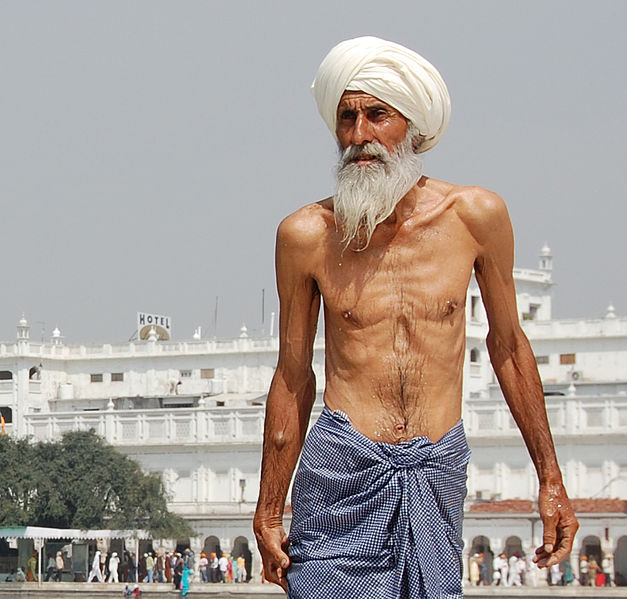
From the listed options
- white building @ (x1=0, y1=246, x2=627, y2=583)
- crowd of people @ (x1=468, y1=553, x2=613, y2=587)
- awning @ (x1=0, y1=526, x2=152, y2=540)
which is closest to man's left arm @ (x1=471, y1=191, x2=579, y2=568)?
white building @ (x1=0, y1=246, x2=627, y2=583)

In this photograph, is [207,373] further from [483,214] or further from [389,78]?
[389,78]

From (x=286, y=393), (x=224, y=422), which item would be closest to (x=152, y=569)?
(x=224, y=422)

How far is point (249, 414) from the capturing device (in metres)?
71.1

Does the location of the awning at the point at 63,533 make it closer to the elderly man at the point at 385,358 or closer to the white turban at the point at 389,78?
the elderly man at the point at 385,358

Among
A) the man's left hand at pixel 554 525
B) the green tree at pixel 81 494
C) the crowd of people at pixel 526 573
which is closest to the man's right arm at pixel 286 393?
the man's left hand at pixel 554 525

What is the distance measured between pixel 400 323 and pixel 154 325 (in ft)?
285

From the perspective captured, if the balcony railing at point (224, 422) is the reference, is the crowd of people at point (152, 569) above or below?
below

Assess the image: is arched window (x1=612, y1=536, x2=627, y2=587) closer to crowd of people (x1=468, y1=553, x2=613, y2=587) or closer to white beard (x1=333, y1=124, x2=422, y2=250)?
crowd of people (x1=468, y1=553, x2=613, y2=587)

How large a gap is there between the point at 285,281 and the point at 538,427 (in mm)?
727

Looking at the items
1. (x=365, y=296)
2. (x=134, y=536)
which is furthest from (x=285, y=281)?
(x=134, y=536)

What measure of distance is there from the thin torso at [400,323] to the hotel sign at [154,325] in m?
86.2

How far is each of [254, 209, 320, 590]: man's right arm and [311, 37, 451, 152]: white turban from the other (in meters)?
0.36

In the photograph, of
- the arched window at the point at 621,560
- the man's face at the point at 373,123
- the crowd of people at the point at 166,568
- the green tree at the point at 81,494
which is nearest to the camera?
the man's face at the point at 373,123

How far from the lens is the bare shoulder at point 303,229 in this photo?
4.61 m
